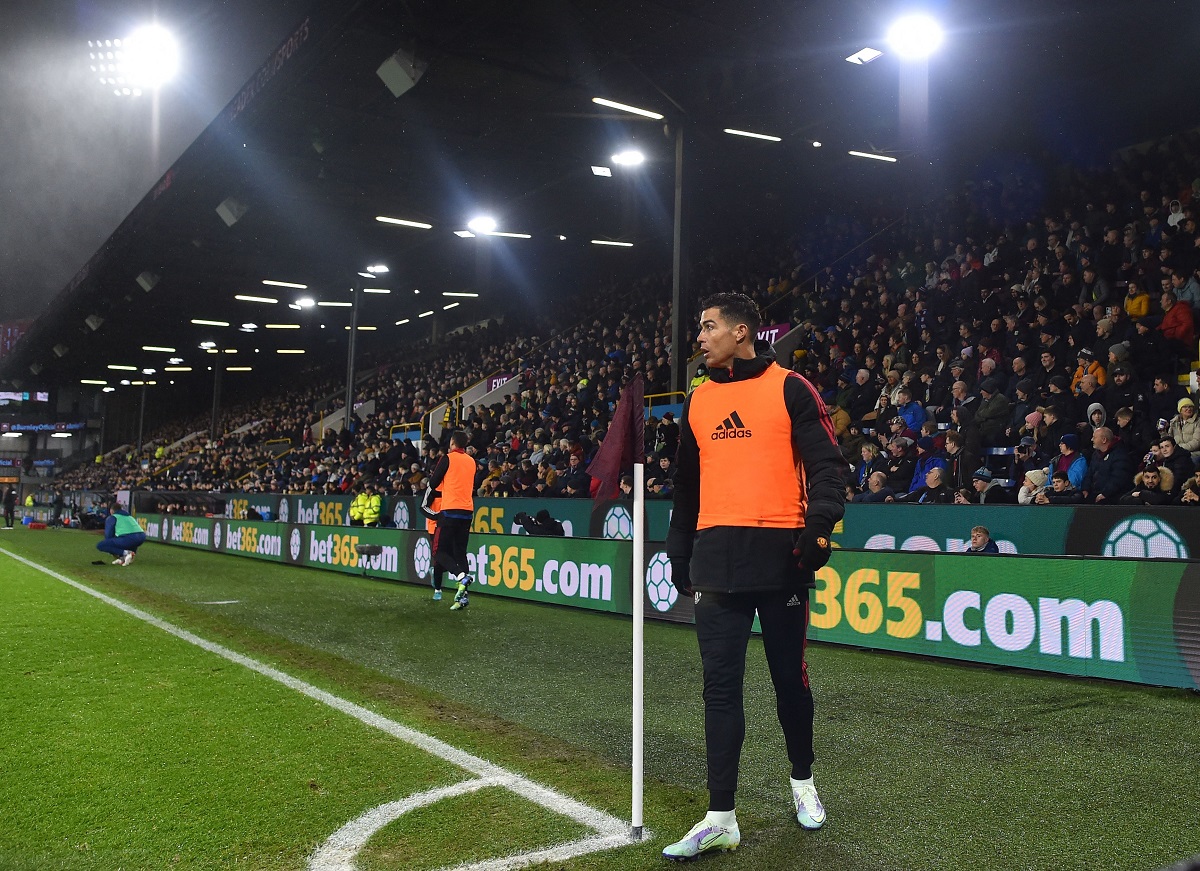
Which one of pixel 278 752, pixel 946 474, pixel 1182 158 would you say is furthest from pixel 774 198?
pixel 278 752

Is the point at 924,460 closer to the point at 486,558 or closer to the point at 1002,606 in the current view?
the point at 1002,606

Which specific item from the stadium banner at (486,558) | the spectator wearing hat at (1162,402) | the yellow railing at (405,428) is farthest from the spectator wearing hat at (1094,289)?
the yellow railing at (405,428)

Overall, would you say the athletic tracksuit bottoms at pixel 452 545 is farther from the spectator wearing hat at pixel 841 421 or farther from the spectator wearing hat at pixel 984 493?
the spectator wearing hat at pixel 984 493

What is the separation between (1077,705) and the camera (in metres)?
5.65

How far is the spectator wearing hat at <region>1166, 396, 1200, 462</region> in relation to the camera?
8711 millimetres

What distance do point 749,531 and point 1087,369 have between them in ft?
28.9

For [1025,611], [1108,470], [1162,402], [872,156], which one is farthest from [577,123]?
[1025,611]

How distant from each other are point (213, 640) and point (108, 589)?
5.24m

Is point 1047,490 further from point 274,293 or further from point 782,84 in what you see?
point 274,293

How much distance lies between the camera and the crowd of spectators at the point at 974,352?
984 centimetres

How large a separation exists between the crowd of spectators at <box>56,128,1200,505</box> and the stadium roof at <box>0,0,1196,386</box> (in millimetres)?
1854

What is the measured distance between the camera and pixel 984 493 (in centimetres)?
1029

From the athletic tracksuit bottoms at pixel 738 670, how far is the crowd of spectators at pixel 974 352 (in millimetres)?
6548

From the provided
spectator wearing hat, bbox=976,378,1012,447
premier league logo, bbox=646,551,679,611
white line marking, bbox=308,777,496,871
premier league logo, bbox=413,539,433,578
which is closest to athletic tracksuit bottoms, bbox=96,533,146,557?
premier league logo, bbox=413,539,433,578
